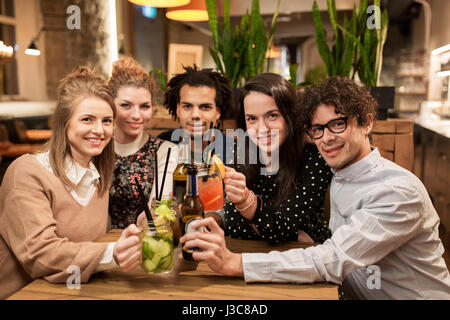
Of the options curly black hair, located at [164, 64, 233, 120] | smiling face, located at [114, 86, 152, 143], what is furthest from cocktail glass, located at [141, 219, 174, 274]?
curly black hair, located at [164, 64, 233, 120]

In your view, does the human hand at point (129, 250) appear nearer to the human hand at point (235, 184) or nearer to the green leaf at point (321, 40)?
the human hand at point (235, 184)

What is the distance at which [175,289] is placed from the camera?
974 millimetres

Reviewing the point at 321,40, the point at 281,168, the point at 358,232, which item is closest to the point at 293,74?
the point at 321,40

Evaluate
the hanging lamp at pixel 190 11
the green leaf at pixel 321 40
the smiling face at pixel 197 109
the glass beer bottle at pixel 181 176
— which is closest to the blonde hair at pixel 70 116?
the glass beer bottle at pixel 181 176

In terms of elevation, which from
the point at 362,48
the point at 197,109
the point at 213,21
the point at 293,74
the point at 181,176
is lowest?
the point at 181,176

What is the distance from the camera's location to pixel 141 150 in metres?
1.83

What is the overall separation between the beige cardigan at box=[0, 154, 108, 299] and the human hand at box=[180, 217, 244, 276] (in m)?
0.26

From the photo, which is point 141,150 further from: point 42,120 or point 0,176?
point 42,120

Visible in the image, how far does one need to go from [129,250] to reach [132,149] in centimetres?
94

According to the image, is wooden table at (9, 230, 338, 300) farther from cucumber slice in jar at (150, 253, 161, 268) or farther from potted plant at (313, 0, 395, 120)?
potted plant at (313, 0, 395, 120)

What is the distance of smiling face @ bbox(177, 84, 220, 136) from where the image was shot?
6.42 ft

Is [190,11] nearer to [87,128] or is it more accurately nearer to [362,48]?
[362,48]

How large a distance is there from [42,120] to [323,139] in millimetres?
4354

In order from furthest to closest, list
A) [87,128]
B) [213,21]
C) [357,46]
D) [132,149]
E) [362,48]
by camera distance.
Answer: [213,21] < [357,46] < [362,48] < [132,149] < [87,128]
